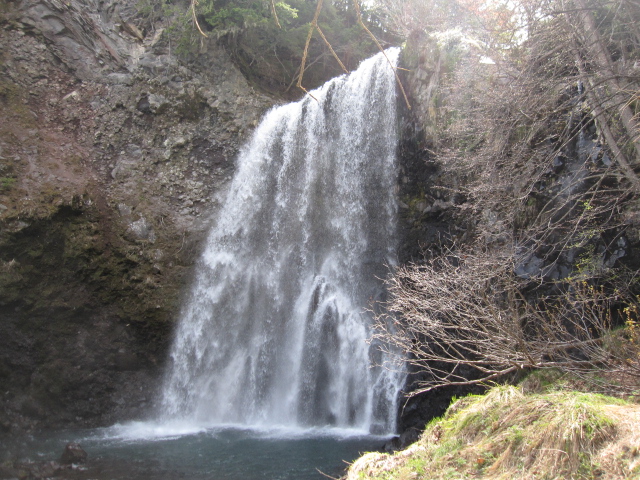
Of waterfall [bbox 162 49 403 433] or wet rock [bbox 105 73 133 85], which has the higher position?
wet rock [bbox 105 73 133 85]

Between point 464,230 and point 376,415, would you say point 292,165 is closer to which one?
point 464,230

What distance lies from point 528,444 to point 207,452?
7521 mm

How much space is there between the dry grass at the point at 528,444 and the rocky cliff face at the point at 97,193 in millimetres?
8870

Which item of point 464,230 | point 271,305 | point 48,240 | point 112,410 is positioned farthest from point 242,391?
point 464,230

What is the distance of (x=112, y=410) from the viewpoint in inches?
456

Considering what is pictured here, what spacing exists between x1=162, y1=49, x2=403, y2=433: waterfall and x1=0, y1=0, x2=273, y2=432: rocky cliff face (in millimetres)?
924

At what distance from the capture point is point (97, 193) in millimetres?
12203

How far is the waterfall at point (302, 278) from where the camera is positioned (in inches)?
444

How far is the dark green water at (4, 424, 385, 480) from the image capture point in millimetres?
8133

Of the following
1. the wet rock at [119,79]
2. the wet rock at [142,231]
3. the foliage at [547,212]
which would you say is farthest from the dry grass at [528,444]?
the wet rock at [119,79]

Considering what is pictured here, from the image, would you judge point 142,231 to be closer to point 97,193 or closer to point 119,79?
point 97,193

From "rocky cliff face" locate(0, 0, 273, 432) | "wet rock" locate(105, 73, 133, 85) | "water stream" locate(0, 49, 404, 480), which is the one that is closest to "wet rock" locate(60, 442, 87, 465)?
"water stream" locate(0, 49, 404, 480)

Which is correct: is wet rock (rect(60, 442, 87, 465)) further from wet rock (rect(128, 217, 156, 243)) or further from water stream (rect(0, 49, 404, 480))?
wet rock (rect(128, 217, 156, 243))

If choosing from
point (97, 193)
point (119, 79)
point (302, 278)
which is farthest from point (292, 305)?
point (119, 79)
